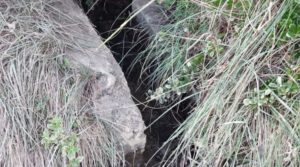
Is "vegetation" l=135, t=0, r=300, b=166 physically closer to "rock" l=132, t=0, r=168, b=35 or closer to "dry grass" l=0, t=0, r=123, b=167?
"dry grass" l=0, t=0, r=123, b=167

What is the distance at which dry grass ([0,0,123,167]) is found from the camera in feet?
5.86

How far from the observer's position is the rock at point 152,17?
8.10 feet

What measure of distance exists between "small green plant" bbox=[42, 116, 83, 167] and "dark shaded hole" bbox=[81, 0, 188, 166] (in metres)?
0.42

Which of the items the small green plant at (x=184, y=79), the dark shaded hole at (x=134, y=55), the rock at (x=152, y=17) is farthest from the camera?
the rock at (x=152, y=17)

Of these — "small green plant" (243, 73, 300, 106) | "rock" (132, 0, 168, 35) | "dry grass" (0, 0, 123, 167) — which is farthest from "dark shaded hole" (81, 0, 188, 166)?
"small green plant" (243, 73, 300, 106)

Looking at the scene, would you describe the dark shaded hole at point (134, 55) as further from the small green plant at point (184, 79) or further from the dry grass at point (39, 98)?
the dry grass at point (39, 98)

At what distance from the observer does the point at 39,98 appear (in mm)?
1887

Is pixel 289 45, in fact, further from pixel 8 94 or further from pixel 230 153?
pixel 8 94

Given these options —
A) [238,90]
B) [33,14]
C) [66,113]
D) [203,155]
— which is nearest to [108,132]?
[66,113]

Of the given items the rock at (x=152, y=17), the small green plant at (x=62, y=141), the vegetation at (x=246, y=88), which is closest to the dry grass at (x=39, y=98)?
the small green plant at (x=62, y=141)

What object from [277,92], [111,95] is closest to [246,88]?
[277,92]

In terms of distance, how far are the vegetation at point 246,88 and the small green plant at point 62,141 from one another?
1.21 ft

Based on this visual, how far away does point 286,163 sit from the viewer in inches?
69.6

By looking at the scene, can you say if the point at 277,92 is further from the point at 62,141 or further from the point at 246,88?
the point at 62,141
